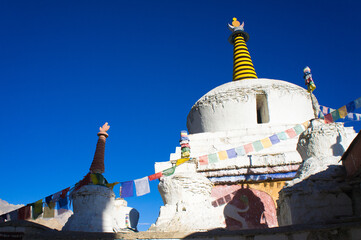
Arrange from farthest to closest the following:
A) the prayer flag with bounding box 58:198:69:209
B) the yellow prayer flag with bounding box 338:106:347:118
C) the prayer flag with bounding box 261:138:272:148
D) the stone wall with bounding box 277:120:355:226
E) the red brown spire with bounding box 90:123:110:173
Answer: the prayer flag with bounding box 261:138:272:148, the prayer flag with bounding box 58:198:69:209, the red brown spire with bounding box 90:123:110:173, the yellow prayer flag with bounding box 338:106:347:118, the stone wall with bounding box 277:120:355:226

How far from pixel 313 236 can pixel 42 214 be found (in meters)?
7.78

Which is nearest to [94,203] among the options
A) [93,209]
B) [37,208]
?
[93,209]

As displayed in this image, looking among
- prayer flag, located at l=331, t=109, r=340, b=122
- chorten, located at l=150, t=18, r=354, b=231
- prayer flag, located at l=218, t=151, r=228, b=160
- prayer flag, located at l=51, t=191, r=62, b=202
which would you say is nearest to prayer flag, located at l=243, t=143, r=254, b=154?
chorten, located at l=150, t=18, r=354, b=231

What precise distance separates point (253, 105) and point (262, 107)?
26.7 inches

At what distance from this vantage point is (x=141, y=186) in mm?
8133

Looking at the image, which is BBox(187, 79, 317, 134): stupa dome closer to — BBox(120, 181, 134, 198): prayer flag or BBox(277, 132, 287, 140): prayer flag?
BBox(277, 132, 287, 140): prayer flag

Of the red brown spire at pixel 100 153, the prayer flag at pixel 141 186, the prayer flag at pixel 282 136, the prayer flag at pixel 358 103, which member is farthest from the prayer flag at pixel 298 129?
the red brown spire at pixel 100 153

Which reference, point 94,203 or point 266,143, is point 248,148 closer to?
point 266,143

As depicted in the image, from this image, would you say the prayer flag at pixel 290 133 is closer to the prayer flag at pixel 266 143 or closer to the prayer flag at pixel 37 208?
the prayer flag at pixel 266 143

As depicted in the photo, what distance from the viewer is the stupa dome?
11406 mm

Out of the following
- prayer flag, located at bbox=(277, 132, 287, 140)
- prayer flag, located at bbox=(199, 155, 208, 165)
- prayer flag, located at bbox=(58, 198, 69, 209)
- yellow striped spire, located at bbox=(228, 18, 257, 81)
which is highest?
yellow striped spire, located at bbox=(228, 18, 257, 81)

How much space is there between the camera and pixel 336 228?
3928 mm

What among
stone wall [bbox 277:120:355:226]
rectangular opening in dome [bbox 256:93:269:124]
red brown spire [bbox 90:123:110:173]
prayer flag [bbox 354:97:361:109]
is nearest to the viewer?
stone wall [bbox 277:120:355:226]

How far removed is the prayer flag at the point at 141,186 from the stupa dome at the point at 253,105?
176 inches
